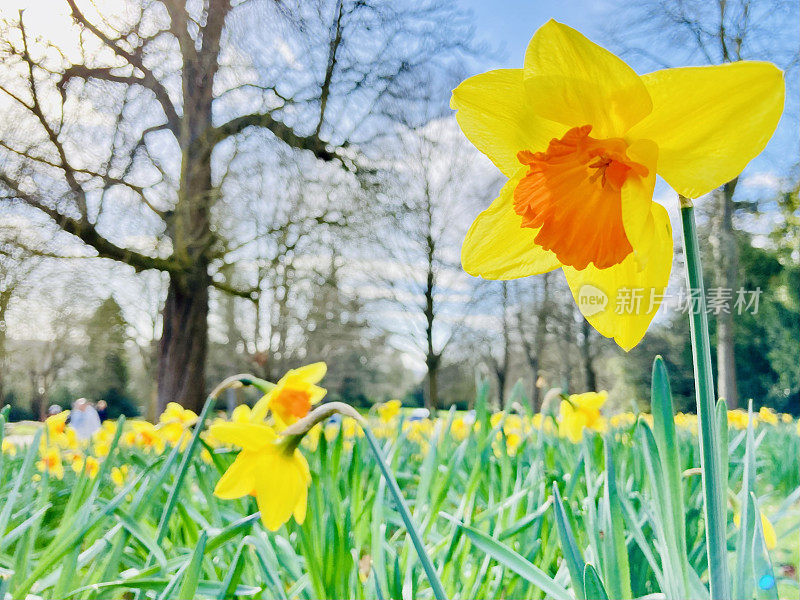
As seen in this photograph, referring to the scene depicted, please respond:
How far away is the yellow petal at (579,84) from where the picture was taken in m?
0.20

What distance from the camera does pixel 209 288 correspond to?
2137 millimetres

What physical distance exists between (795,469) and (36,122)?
6.46 feet

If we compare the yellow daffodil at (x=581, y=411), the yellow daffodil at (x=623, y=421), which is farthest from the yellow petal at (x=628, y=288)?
the yellow daffodil at (x=623, y=421)

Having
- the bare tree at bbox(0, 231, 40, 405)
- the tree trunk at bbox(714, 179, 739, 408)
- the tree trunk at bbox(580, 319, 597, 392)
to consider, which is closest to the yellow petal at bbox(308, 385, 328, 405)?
the bare tree at bbox(0, 231, 40, 405)

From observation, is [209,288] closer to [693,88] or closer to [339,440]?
[339,440]

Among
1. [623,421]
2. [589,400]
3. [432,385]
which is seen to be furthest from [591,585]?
[432,385]

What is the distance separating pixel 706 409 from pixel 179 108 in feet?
6.32

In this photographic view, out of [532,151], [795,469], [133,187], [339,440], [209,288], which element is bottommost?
[795,469]

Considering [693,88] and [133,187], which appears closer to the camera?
[693,88]

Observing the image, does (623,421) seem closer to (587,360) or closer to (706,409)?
(706,409)

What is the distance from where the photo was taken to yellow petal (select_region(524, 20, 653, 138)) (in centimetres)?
20

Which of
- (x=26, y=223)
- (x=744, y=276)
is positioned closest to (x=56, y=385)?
(x=26, y=223)

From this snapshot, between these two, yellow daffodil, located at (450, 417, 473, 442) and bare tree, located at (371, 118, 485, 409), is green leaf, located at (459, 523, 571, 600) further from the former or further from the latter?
bare tree, located at (371, 118, 485, 409)

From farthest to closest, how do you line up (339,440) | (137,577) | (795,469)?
1. (795,469)
2. (339,440)
3. (137,577)
